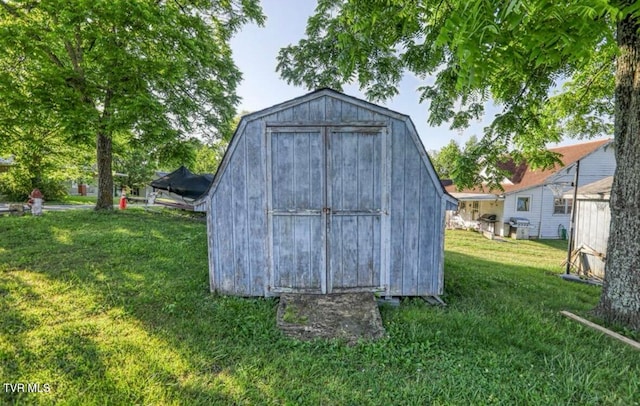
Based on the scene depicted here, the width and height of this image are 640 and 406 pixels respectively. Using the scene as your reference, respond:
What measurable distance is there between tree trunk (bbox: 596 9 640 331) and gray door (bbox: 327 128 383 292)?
3.14 metres

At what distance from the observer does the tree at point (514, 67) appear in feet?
8.04

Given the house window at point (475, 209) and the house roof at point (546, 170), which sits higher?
the house roof at point (546, 170)

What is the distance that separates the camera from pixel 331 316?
3.90m

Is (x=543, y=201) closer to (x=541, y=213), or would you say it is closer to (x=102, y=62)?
(x=541, y=213)

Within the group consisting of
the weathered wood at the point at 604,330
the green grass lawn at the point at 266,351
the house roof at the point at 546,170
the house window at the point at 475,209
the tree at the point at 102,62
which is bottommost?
the green grass lawn at the point at 266,351

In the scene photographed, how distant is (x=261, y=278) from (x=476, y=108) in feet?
18.6

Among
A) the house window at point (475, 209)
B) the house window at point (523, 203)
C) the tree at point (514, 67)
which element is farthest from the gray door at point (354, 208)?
the house window at point (475, 209)

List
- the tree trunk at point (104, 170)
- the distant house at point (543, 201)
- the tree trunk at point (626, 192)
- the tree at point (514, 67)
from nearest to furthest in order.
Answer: the tree at point (514, 67) → the tree trunk at point (626, 192) → the tree trunk at point (104, 170) → the distant house at point (543, 201)

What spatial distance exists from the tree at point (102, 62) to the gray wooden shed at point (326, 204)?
20.3 feet

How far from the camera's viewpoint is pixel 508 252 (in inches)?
461

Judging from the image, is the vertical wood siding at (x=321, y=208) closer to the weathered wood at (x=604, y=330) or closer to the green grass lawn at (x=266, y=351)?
the green grass lawn at (x=266, y=351)

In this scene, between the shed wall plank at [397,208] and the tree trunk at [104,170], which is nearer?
the shed wall plank at [397,208]

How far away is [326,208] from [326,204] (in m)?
0.06

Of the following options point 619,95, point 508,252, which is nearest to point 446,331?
point 619,95
